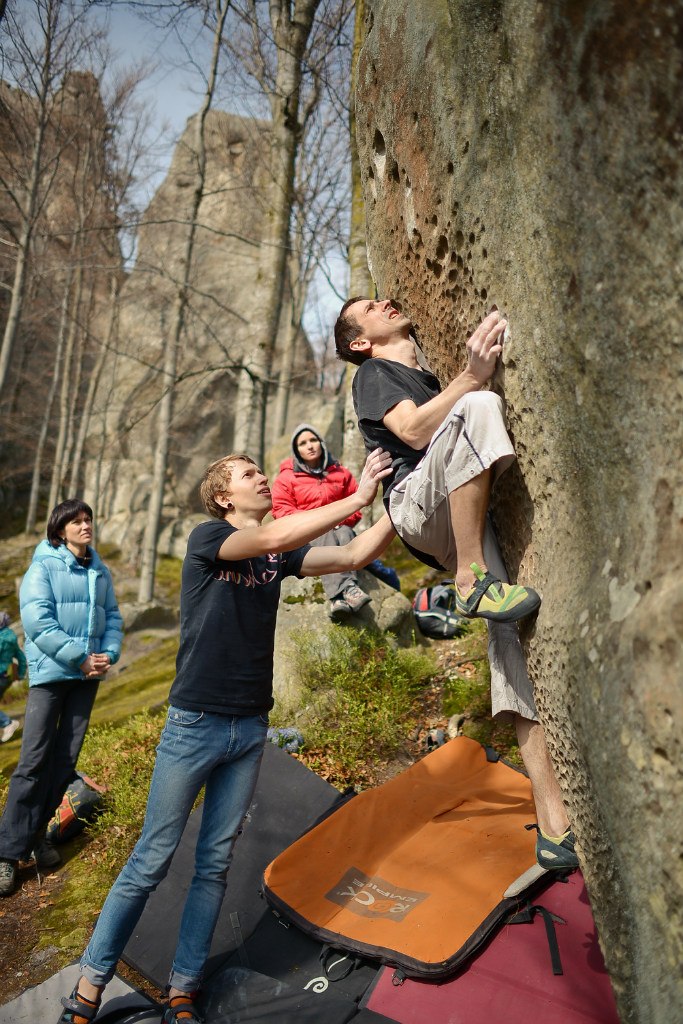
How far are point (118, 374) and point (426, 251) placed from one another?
24.4 meters

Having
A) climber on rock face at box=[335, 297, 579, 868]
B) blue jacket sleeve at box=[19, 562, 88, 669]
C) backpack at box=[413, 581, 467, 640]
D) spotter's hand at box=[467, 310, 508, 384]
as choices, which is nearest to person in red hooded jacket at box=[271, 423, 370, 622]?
backpack at box=[413, 581, 467, 640]

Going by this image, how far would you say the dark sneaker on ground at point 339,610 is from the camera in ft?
19.6

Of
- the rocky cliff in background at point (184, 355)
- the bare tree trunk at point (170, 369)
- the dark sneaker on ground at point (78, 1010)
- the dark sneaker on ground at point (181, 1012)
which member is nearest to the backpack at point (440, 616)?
the dark sneaker on ground at point (181, 1012)

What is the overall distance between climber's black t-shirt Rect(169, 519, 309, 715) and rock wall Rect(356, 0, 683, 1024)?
45.5 inches

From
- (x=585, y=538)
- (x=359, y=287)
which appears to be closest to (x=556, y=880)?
(x=585, y=538)

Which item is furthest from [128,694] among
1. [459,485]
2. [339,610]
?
[459,485]

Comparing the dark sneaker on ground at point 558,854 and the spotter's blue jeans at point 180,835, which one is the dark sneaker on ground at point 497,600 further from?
the spotter's blue jeans at point 180,835

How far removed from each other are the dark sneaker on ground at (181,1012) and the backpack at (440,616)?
3900mm

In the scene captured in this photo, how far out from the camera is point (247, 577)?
3.18 meters

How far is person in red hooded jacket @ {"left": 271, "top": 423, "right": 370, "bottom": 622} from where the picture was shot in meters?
6.16

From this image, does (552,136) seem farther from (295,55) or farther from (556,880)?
(295,55)

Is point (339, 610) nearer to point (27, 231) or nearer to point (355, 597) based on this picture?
point (355, 597)

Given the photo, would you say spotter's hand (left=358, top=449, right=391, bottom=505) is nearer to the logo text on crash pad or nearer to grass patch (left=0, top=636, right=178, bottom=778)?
the logo text on crash pad

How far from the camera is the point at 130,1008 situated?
2.93 metres
